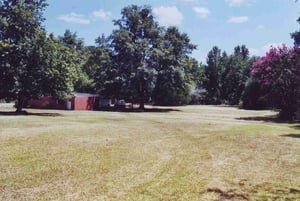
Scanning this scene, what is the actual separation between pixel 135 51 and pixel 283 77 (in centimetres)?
2214

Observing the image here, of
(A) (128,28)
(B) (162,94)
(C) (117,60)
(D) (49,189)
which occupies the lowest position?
(D) (49,189)

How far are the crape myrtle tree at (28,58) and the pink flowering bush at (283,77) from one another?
19.1 meters

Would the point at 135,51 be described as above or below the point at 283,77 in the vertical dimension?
above

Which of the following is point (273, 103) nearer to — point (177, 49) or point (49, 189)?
point (177, 49)

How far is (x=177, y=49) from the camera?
183 feet

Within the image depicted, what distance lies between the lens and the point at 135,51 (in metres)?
53.3

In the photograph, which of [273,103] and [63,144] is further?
[273,103]

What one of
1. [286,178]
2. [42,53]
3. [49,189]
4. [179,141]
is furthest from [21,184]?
[42,53]

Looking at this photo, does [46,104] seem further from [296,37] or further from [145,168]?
[145,168]

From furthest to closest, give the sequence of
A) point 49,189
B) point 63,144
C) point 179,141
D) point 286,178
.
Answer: point 179,141
point 63,144
point 286,178
point 49,189

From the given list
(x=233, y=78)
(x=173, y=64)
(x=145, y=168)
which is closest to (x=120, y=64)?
(x=173, y=64)

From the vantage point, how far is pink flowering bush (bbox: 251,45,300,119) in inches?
1430

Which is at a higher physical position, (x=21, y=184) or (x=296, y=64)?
(x=296, y=64)

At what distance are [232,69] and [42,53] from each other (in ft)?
237
